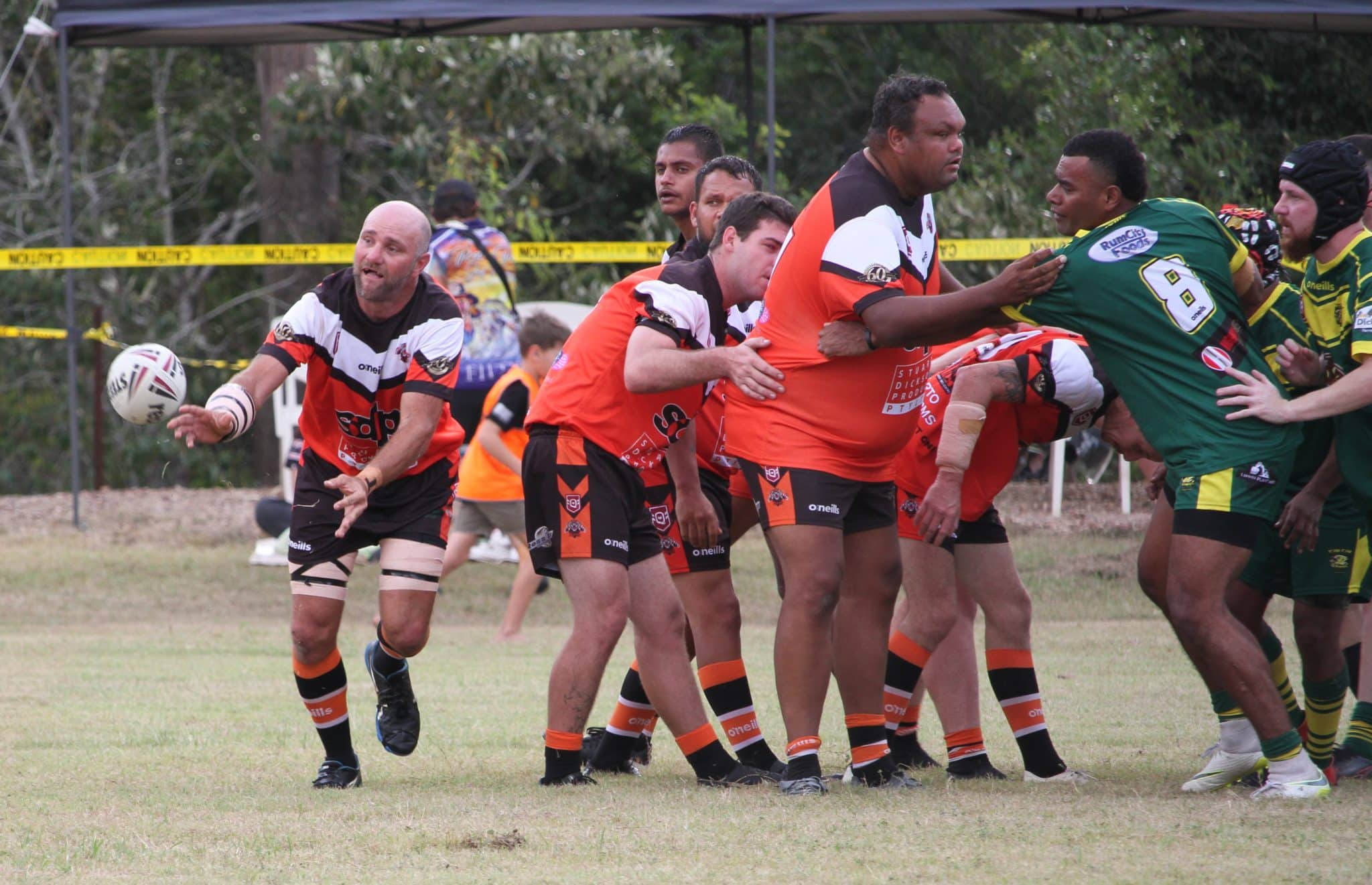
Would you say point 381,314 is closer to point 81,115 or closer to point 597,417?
point 597,417

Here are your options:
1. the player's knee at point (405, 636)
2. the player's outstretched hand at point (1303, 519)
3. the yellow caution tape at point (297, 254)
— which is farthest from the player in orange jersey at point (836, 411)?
the yellow caution tape at point (297, 254)

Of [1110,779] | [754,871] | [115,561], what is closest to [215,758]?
[754,871]

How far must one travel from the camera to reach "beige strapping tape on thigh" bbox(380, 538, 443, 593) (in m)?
5.81

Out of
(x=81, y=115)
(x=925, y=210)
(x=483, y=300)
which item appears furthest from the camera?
(x=81, y=115)

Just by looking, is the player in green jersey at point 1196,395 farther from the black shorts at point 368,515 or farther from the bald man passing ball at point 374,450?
the black shorts at point 368,515

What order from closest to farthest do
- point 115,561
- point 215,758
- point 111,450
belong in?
1. point 215,758
2. point 115,561
3. point 111,450

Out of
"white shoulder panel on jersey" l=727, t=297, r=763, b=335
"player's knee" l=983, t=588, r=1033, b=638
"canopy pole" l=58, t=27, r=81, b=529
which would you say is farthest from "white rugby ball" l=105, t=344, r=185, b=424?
"canopy pole" l=58, t=27, r=81, b=529

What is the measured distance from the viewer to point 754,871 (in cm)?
393

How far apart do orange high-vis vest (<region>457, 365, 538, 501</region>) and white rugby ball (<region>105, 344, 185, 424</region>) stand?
15.4 feet

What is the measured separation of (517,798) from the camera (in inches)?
202

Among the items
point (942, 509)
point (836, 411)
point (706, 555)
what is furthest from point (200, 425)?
point (942, 509)

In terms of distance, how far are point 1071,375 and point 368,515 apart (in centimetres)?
258

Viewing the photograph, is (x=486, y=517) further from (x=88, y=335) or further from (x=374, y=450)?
(x=88, y=335)

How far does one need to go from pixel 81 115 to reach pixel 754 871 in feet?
67.4
